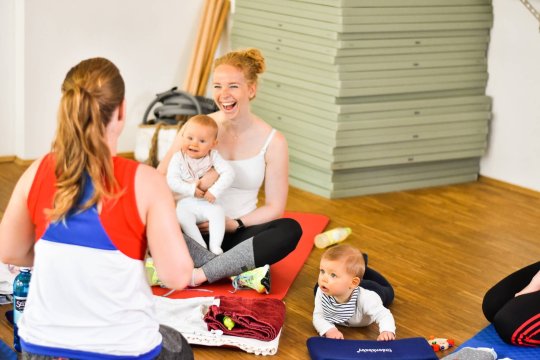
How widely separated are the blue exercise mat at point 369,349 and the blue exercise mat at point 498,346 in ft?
0.57

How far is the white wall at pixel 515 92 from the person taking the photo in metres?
4.74

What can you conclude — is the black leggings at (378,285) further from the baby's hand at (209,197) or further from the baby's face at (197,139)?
the baby's face at (197,139)

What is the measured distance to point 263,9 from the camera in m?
4.85

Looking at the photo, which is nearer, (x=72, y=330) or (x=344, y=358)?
(x=72, y=330)

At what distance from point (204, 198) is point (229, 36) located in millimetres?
2251

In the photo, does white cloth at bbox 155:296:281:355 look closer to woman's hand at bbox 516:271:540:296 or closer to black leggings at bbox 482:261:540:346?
black leggings at bbox 482:261:540:346

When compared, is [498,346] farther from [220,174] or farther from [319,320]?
[220,174]

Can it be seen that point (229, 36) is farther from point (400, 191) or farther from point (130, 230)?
point (130, 230)

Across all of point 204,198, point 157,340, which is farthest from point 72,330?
point 204,198

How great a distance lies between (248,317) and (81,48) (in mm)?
2472

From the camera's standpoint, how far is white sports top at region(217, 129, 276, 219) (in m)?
3.42

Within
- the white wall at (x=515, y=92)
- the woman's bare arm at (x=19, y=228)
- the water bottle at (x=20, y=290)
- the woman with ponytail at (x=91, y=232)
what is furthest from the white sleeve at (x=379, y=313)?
the white wall at (x=515, y=92)

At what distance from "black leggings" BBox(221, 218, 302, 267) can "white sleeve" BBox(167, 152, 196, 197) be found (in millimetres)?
237

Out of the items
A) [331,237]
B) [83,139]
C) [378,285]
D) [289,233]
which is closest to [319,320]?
[378,285]
